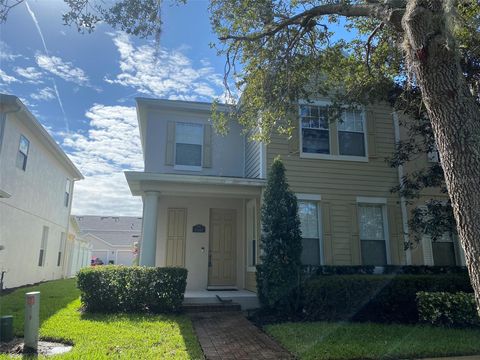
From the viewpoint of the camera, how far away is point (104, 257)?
43.9 m

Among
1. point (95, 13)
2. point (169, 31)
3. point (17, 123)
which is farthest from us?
point (17, 123)

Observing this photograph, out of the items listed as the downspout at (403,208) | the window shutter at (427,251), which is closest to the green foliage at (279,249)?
the downspout at (403,208)

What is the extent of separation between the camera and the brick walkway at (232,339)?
552cm

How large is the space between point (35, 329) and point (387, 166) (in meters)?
9.22

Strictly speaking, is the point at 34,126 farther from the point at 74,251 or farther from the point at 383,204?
the point at 383,204

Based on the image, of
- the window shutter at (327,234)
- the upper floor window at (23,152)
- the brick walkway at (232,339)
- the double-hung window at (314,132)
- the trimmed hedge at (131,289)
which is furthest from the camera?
the upper floor window at (23,152)

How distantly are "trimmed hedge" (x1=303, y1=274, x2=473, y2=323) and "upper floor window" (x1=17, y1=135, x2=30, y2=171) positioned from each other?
1055 centimetres

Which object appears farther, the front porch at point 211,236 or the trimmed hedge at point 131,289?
the front porch at point 211,236

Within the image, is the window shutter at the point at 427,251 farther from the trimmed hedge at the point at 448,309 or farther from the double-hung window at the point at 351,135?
the trimmed hedge at the point at 448,309

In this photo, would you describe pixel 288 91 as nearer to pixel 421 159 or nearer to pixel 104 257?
pixel 421 159

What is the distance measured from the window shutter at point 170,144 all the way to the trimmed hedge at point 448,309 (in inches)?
291

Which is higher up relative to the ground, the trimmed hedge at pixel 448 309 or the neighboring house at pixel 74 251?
the neighboring house at pixel 74 251

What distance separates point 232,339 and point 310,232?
14.3ft

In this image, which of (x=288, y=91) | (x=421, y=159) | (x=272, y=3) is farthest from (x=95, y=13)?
(x=421, y=159)
